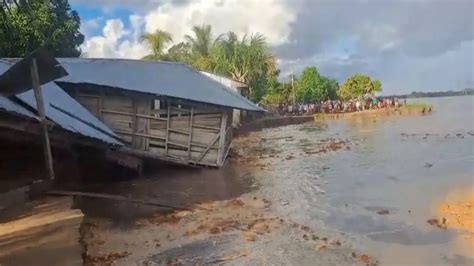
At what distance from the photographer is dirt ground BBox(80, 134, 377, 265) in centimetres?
915

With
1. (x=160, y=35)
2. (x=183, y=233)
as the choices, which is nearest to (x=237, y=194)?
(x=183, y=233)

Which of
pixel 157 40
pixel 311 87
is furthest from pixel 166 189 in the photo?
pixel 311 87

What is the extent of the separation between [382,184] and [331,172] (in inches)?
119

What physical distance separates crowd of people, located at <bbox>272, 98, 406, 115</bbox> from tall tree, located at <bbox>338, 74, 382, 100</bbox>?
1.43 metres

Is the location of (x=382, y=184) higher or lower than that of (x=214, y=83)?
lower

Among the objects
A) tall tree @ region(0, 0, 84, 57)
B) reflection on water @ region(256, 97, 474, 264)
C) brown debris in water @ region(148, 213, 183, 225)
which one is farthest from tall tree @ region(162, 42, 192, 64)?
brown debris in water @ region(148, 213, 183, 225)

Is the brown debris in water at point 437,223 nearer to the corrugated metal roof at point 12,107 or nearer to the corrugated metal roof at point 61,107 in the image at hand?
the corrugated metal roof at point 61,107

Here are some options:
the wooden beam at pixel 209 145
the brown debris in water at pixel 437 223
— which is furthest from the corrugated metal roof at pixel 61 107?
the brown debris in water at pixel 437 223

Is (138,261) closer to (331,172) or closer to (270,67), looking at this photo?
(331,172)

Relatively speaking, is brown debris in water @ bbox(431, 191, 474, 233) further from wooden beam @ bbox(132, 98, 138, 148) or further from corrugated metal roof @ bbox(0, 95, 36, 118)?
wooden beam @ bbox(132, 98, 138, 148)

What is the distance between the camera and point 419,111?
197ft

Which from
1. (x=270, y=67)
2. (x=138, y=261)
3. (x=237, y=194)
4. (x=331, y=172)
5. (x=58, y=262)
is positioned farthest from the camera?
(x=270, y=67)

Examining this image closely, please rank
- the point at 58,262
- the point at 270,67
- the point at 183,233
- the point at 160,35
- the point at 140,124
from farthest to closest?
the point at 270,67, the point at 160,35, the point at 140,124, the point at 183,233, the point at 58,262

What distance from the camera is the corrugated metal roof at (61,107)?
1077cm
